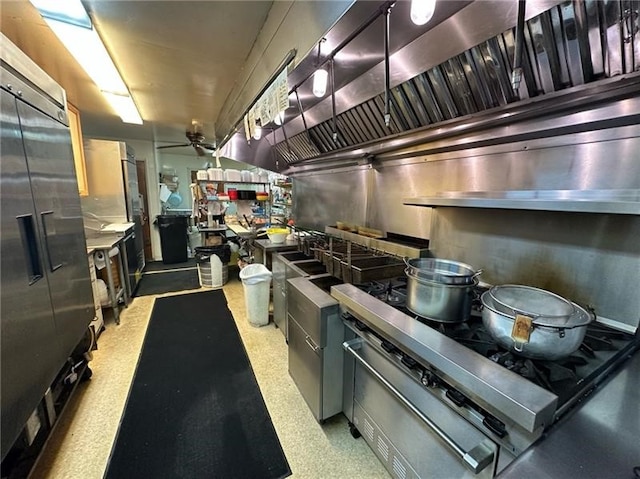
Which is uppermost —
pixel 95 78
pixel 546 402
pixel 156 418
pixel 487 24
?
pixel 95 78

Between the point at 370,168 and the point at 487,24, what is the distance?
1.25 m

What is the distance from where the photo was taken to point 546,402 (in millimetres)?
619

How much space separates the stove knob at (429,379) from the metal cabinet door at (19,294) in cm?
158

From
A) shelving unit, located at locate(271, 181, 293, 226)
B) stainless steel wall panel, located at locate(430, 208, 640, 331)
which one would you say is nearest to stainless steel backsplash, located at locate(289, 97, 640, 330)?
stainless steel wall panel, located at locate(430, 208, 640, 331)

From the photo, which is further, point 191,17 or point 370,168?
point 370,168

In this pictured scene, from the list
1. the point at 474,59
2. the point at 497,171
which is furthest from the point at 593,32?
the point at 497,171

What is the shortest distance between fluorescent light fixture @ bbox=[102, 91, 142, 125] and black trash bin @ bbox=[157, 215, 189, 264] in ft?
6.77

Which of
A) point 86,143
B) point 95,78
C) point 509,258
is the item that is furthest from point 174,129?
point 509,258

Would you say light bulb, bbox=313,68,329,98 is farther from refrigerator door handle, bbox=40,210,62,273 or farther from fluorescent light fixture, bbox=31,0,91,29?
refrigerator door handle, bbox=40,210,62,273

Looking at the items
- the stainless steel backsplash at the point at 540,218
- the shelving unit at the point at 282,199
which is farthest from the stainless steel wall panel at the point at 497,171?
the shelving unit at the point at 282,199

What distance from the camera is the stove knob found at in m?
0.89

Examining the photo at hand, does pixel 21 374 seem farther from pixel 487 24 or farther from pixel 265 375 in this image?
pixel 487 24

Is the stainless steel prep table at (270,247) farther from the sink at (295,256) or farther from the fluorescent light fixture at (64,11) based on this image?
the fluorescent light fixture at (64,11)

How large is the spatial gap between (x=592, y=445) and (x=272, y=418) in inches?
61.9
